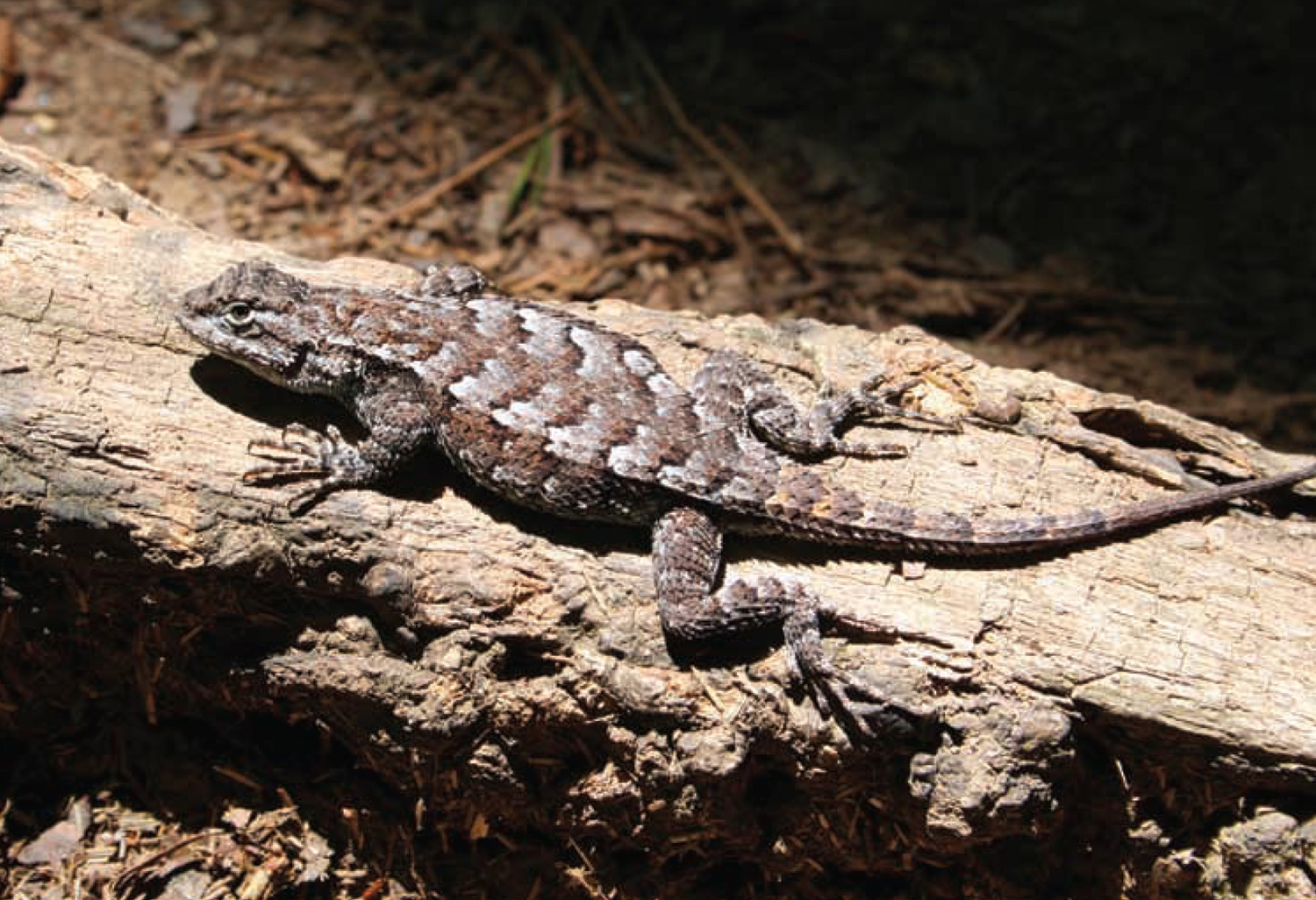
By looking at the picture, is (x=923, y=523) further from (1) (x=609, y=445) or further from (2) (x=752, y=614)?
(1) (x=609, y=445)

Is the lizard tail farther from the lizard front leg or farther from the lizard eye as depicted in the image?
the lizard eye

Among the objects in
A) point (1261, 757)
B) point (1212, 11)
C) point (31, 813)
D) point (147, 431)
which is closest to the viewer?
point (1261, 757)

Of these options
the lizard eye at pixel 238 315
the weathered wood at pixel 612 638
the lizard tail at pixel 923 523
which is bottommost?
the weathered wood at pixel 612 638

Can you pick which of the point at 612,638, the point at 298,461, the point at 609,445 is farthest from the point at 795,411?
the point at 298,461

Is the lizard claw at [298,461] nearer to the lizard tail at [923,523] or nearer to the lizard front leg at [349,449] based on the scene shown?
the lizard front leg at [349,449]

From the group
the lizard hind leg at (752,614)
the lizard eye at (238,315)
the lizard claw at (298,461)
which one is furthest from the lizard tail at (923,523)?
the lizard eye at (238,315)

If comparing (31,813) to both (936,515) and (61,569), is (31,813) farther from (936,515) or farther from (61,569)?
(936,515)

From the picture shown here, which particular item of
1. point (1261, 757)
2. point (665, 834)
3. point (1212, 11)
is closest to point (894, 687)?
point (665, 834)
